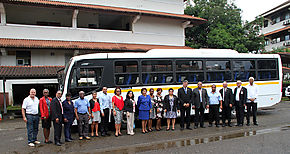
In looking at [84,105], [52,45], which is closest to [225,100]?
[84,105]

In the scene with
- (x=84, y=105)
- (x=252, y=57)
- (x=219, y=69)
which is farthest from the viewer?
(x=252, y=57)

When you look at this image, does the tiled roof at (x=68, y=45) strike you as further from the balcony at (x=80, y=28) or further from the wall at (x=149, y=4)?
the wall at (x=149, y=4)

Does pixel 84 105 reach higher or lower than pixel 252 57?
lower

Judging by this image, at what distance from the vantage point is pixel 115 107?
7.55 metres

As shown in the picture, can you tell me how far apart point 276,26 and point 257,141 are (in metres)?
33.5

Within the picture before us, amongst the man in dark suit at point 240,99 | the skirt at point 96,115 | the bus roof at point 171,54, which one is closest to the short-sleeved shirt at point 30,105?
the skirt at point 96,115

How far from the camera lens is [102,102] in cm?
764

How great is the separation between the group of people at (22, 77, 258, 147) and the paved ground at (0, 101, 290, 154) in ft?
1.48

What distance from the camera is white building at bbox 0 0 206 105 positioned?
15.0m

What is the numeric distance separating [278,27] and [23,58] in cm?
3412

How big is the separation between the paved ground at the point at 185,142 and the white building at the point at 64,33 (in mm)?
7806

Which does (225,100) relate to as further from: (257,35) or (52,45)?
(257,35)

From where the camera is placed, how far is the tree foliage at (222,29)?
23062 mm

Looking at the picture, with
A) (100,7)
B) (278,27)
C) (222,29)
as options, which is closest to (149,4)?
(100,7)
